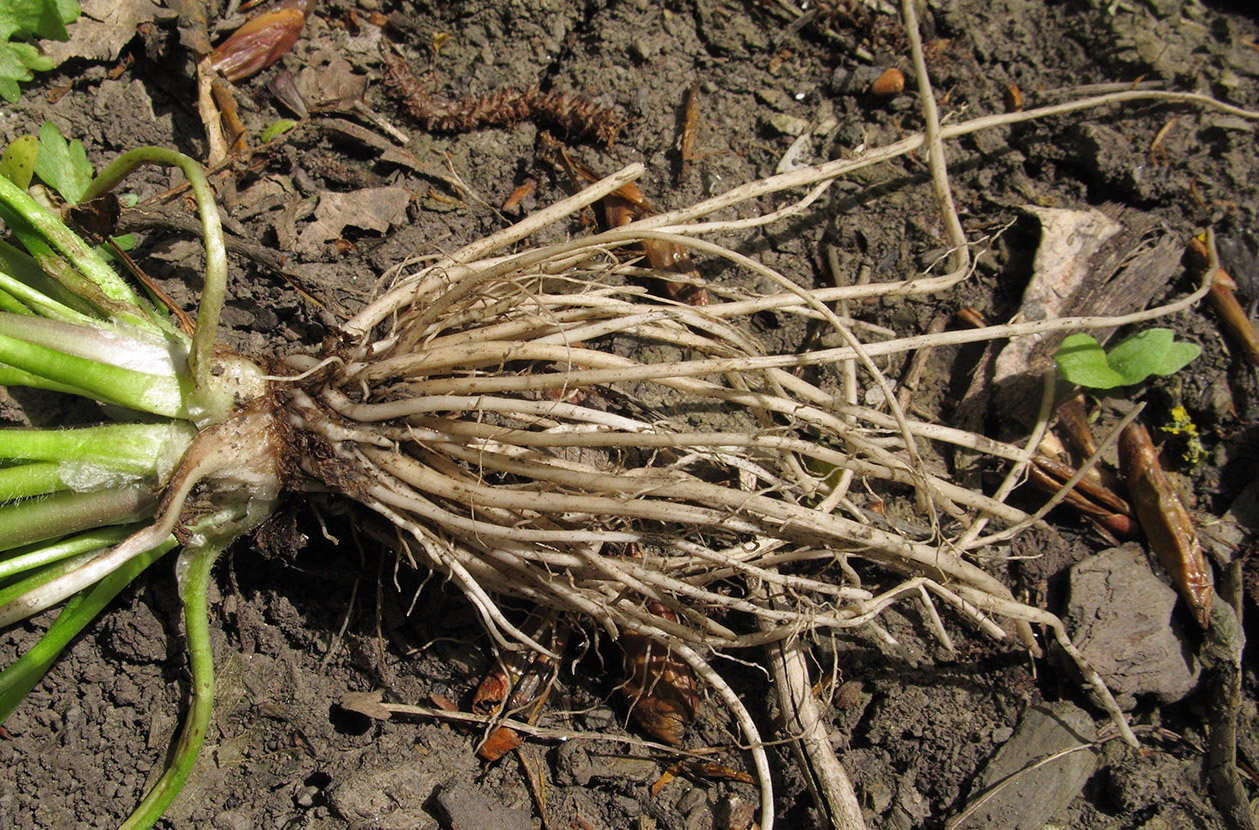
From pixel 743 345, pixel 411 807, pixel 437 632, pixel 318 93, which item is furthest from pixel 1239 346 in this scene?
pixel 318 93

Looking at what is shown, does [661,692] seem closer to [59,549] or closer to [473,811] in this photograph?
[473,811]

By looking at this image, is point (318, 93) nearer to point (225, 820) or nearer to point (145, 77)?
point (145, 77)

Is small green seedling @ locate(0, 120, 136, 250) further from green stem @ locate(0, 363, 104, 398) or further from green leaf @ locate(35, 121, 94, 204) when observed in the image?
green stem @ locate(0, 363, 104, 398)

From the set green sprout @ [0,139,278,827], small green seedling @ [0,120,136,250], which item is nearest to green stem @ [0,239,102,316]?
green sprout @ [0,139,278,827]

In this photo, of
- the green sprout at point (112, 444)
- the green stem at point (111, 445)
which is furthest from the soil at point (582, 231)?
the green stem at point (111, 445)

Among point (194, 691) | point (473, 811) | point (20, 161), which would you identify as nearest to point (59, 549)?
point (194, 691)
